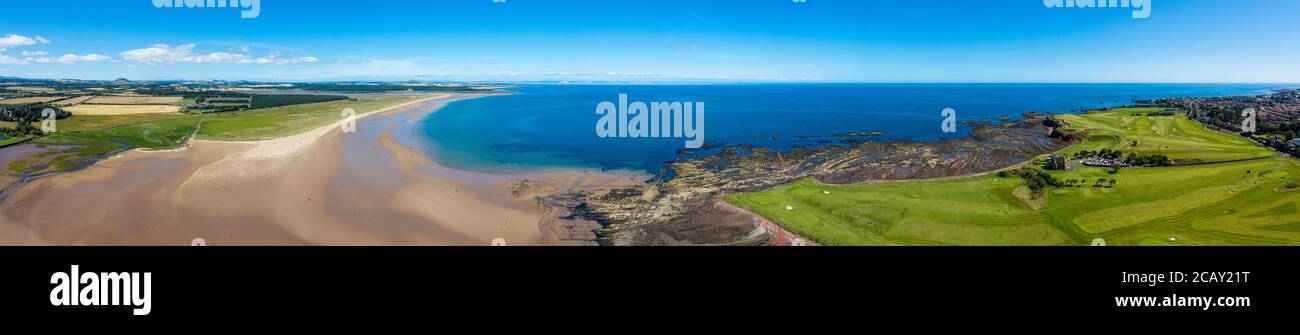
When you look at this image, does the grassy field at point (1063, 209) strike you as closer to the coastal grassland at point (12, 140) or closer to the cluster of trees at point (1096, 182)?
the cluster of trees at point (1096, 182)

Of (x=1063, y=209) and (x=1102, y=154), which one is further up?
(x=1102, y=154)

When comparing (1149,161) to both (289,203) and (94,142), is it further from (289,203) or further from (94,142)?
(94,142)

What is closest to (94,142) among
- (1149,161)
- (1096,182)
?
(1096,182)

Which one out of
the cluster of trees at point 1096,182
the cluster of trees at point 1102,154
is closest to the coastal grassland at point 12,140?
the cluster of trees at point 1096,182

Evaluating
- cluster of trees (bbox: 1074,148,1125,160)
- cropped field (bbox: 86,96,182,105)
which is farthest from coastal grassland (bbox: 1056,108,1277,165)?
cropped field (bbox: 86,96,182,105)

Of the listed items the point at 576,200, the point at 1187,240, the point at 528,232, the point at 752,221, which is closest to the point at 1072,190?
the point at 1187,240

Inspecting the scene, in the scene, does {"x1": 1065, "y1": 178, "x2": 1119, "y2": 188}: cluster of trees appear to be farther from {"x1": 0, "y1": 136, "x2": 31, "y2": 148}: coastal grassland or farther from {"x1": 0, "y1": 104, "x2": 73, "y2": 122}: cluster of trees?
{"x1": 0, "y1": 104, "x2": 73, "y2": 122}: cluster of trees
